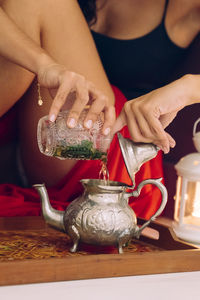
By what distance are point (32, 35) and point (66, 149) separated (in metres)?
0.48

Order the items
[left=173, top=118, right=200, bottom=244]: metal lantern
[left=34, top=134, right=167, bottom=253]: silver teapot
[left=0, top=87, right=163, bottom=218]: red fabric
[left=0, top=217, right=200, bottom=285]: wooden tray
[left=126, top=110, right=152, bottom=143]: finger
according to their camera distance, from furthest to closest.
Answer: [left=0, top=87, right=163, bottom=218]: red fabric, [left=173, top=118, right=200, bottom=244]: metal lantern, [left=126, top=110, right=152, bottom=143]: finger, [left=34, top=134, right=167, bottom=253]: silver teapot, [left=0, top=217, right=200, bottom=285]: wooden tray

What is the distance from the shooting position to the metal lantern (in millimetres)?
1138

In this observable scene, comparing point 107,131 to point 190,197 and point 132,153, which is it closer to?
point 132,153

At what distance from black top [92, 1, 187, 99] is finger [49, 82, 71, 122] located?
0.82 meters

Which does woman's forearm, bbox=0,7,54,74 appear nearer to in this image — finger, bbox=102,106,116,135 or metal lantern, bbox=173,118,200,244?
finger, bbox=102,106,116,135

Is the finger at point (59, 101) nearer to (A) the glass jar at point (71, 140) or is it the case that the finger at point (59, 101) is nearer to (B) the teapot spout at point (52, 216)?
(A) the glass jar at point (71, 140)

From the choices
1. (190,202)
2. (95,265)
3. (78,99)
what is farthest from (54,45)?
(95,265)

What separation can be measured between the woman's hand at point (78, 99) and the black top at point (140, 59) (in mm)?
767

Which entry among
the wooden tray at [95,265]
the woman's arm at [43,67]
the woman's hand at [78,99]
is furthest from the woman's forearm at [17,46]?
the wooden tray at [95,265]

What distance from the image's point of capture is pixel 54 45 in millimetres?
1236

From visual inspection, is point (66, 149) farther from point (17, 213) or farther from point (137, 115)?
point (17, 213)

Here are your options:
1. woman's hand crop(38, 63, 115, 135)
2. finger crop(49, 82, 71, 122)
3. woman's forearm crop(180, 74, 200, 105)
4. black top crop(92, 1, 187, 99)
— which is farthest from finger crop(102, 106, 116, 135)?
black top crop(92, 1, 187, 99)

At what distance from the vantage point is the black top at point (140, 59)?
1.65 meters

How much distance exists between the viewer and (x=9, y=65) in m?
1.21
